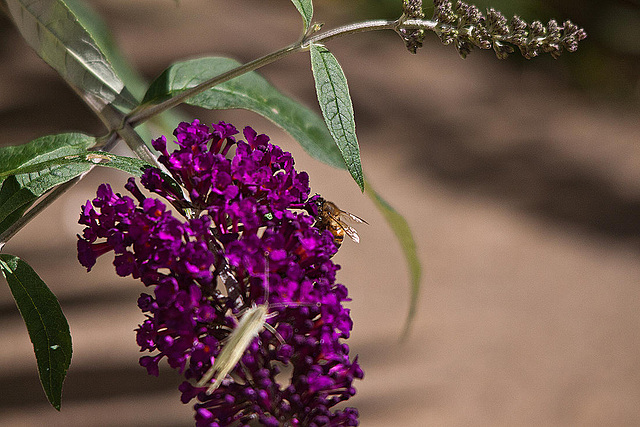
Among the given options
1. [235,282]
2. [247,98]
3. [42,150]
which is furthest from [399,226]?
[42,150]

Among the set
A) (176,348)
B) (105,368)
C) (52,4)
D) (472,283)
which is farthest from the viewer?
(472,283)

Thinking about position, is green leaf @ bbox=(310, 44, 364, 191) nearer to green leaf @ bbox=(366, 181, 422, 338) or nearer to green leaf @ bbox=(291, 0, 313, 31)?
green leaf @ bbox=(291, 0, 313, 31)

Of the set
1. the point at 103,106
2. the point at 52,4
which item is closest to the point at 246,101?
the point at 103,106

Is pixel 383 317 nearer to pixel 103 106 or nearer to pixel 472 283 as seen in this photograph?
pixel 472 283

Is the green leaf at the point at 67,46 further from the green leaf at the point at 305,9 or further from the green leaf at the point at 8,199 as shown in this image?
the green leaf at the point at 305,9

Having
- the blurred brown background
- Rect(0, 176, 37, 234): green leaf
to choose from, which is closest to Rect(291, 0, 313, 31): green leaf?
Rect(0, 176, 37, 234): green leaf

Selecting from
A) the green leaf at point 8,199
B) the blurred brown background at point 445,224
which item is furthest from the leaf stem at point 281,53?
the blurred brown background at point 445,224
